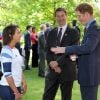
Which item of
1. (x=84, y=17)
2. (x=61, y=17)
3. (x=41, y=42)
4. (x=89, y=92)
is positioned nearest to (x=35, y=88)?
(x=41, y=42)

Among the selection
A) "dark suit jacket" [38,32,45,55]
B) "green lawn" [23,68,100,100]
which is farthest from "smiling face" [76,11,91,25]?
"dark suit jacket" [38,32,45,55]

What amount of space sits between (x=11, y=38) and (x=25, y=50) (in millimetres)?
10266

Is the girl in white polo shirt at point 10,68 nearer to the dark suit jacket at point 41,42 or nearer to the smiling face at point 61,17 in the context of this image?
the smiling face at point 61,17

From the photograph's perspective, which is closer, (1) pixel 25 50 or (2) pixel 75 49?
(2) pixel 75 49

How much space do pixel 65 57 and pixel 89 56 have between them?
1.17 metres

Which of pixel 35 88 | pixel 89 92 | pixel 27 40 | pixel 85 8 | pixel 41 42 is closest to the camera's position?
pixel 85 8

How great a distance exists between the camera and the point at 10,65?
4770 millimetres

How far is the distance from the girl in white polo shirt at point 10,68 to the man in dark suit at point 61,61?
1354 mm

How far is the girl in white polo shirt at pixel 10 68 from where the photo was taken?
15.6 ft

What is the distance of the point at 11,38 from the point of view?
4.93 m

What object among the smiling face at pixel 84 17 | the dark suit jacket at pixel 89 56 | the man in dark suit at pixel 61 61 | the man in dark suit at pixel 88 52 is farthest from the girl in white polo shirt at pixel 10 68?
the man in dark suit at pixel 61 61

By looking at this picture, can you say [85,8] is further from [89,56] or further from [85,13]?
[89,56]

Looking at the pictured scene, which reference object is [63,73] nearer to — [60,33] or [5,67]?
[60,33]

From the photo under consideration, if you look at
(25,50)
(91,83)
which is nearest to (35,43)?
(25,50)
